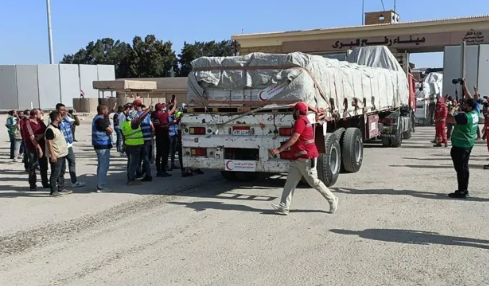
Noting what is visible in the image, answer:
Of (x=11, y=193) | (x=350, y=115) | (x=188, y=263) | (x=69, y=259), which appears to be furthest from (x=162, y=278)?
(x=350, y=115)

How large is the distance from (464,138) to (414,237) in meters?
2.98

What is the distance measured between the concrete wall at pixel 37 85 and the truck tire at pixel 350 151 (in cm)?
4876

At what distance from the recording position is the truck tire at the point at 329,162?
881cm

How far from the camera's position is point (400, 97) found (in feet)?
53.6

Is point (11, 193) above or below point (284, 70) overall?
below

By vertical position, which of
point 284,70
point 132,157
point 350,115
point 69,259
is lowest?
point 69,259

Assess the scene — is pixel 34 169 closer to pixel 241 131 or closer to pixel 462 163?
pixel 241 131

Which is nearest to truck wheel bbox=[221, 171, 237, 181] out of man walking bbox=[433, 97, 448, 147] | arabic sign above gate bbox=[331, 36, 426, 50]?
man walking bbox=[433, 97, 448, 147]

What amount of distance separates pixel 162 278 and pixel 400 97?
44.1 ft

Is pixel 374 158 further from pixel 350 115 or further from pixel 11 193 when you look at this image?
pixel 11 193

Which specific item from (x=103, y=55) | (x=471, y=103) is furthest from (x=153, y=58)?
(x=471, y=103)

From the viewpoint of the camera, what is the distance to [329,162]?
8969mm

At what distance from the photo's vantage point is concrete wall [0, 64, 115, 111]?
53.7 m

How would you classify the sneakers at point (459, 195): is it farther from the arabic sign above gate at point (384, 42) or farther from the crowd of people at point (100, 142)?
the arabic sign above gate at point (384, 42)
